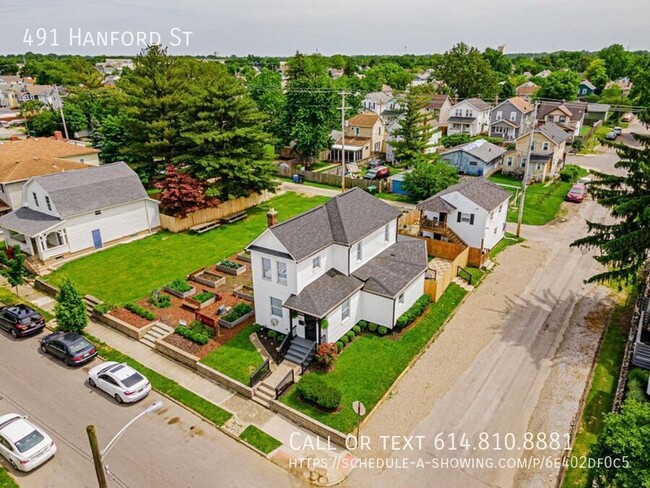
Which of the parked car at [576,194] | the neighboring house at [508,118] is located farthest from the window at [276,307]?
the neighboring house at [508,118]

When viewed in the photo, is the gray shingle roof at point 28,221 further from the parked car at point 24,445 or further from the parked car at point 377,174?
the parked car at point 377,174

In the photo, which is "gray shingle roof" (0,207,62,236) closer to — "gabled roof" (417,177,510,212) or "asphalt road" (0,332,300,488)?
"asphalt road" (0,332,300,488)

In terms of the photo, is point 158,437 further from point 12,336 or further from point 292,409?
point 12,336

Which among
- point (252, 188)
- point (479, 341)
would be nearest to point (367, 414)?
point (479, 341)

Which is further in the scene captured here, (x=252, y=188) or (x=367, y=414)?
Result: (x=252, y=188)

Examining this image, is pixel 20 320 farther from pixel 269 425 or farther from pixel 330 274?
pixel 330 274

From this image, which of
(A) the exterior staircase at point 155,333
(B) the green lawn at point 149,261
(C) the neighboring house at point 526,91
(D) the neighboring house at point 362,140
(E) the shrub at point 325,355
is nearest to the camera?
(E) the shrub at point 325,355
